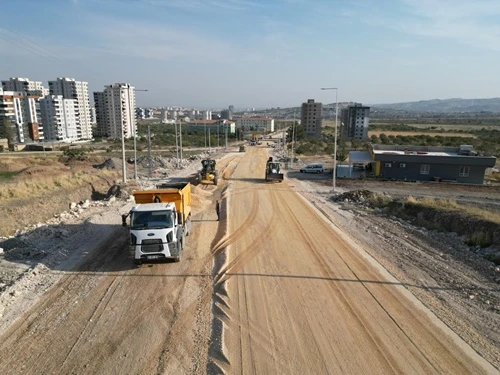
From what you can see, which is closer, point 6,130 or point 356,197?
point 356,197

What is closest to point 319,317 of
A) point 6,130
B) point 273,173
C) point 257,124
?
point 273,173

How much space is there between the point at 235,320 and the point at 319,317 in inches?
93.2

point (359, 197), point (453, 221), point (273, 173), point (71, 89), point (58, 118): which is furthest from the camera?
point (71, 89)

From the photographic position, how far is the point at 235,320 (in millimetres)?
10133

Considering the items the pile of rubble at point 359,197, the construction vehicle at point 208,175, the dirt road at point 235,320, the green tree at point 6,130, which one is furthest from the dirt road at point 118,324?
the green tree at point 6,130

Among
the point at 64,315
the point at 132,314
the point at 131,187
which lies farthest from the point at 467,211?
the point at 131,187

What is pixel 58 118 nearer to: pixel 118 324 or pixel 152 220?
pixel 152 220

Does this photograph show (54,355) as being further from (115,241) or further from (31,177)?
(31,177)

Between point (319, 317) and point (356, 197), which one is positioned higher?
point (319, 317)

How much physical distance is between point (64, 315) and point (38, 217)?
13257 millimetres

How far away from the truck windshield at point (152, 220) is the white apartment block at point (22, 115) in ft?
378

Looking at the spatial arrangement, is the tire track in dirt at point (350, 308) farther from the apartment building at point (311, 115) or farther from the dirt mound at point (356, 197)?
the apartment building at point (311, 115)

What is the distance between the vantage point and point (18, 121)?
11400 centimetres

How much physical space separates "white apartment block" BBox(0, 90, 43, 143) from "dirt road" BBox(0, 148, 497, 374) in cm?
11719
